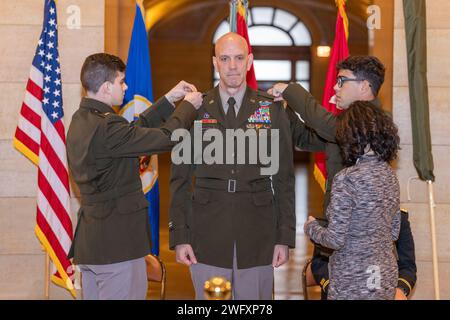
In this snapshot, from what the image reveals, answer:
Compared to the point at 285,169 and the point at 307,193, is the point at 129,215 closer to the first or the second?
the point at 285,169

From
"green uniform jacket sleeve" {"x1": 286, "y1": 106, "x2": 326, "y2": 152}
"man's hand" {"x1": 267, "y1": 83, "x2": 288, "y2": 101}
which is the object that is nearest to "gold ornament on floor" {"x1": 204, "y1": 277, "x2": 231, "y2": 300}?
"man's hand" {"x1": 267, "y1": 83, "x2": 288, "y2": 101}

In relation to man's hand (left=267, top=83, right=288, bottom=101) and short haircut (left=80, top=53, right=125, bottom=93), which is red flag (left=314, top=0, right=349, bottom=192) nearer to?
man's hand (left=267, top=83, right=288, bottom=101)

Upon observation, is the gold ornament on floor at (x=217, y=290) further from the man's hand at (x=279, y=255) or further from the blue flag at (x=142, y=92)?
the blue flag at (x=142, y=92)

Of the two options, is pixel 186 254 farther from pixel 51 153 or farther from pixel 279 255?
pixel 51 153

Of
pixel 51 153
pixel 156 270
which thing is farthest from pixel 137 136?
pixel 51 153

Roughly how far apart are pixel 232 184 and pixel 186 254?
422 mm

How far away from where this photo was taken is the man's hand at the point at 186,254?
352cm

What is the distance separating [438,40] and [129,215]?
3.04 meters

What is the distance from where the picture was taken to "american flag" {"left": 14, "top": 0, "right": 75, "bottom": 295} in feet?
16.4

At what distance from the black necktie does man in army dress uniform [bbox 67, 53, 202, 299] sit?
304 mm

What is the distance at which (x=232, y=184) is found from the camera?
3.51m

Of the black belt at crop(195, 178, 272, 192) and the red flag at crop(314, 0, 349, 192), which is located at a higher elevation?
the red flag at crop(314, 0, 349, 192)

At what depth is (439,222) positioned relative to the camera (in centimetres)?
529

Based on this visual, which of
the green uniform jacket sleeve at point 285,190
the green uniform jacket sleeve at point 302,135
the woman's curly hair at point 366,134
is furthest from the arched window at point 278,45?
the woman's curly hair at point 366,134
